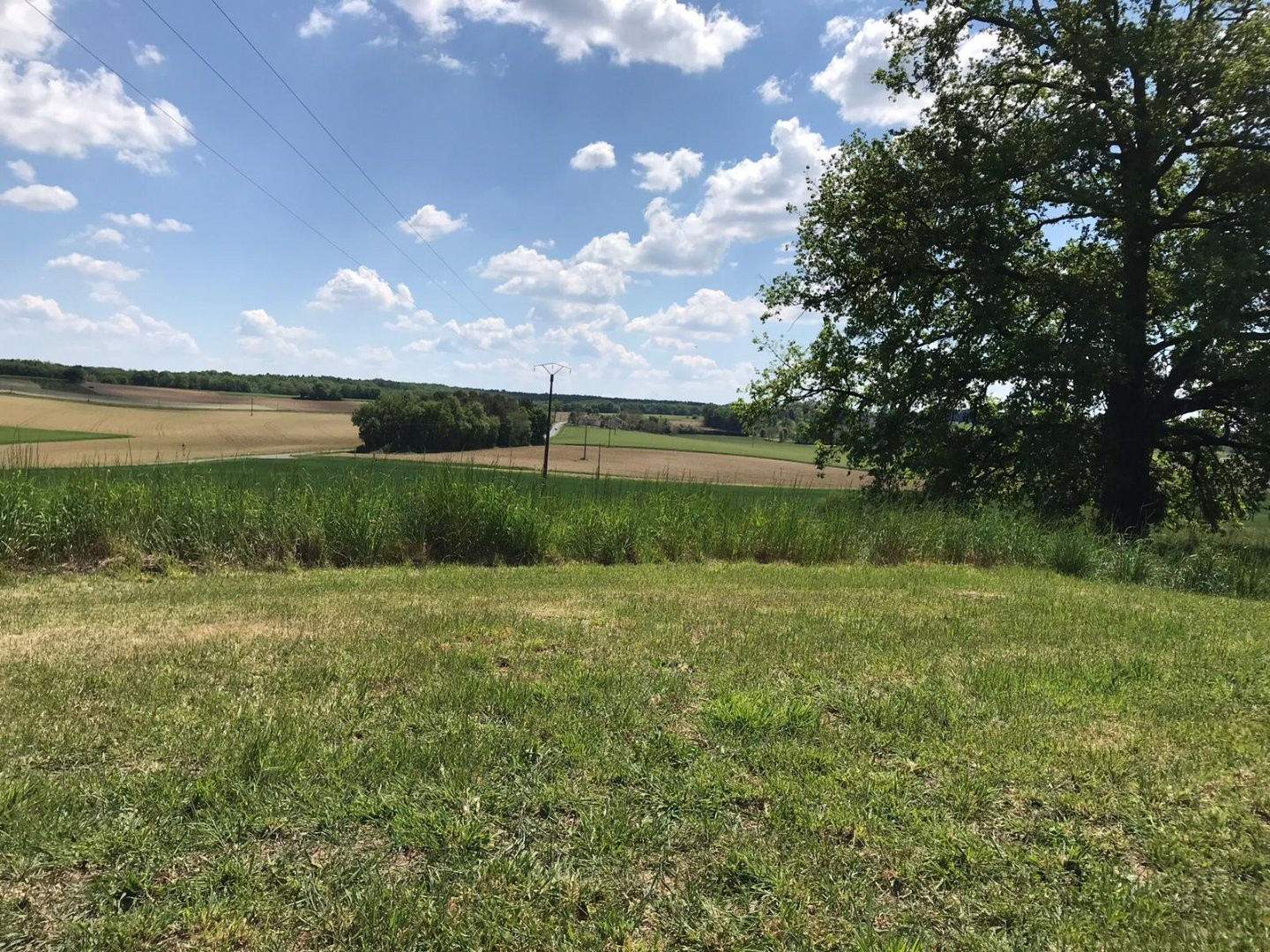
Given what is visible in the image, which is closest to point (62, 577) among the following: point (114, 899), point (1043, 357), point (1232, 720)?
point (114, 899)

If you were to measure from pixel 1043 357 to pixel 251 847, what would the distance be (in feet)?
52.6

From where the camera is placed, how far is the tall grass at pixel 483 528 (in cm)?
835

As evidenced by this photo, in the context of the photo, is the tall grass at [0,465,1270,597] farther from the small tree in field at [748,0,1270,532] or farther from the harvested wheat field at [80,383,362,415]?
the harvested wheat field at [80,383,362,415]

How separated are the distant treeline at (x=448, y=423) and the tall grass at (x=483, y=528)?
1005 inches

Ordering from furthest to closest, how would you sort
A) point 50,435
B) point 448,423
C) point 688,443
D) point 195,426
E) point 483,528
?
point 688,443 < point 195,426 < point 448,423 < point 50,435 < point 483,528

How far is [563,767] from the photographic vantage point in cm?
304

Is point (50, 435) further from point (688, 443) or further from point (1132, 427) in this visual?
point (1132, 427)

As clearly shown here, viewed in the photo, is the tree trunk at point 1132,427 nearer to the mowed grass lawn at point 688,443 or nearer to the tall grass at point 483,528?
the tall grass at point 483,528

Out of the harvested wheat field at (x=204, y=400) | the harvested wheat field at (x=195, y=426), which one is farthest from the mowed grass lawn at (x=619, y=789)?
the harvested wheat field at (x=204, y=400)

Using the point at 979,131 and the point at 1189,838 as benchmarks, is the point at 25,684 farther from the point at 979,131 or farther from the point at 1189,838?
the point at 979,131

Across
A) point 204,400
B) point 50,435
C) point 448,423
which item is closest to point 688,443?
point 448,423

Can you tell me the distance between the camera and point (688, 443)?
65.7m

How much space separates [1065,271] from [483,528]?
1573 centimetres

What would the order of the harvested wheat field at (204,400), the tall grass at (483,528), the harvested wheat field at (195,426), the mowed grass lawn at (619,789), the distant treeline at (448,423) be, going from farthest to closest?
the harvested wheat field at (204,400)
the distant treeline at (448,423)
the harvested wheat field at (195,426)
the tall grass at (483,528)
the mowed grass lawn at (619,789)
